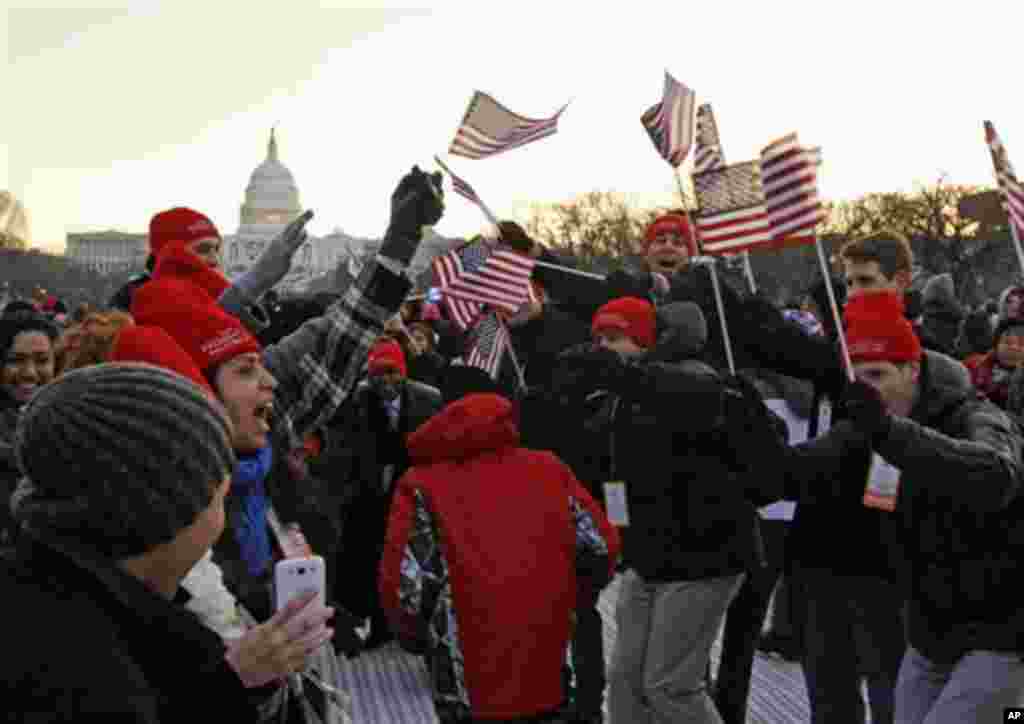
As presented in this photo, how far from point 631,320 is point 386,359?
3066 mm

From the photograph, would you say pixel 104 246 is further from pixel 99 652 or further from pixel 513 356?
pixel 99 652

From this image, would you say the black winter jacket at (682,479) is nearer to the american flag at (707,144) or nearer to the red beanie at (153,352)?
the american flag at (707,144)

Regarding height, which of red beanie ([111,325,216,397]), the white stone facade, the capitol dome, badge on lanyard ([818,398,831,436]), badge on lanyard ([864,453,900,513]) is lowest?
the white stone facade

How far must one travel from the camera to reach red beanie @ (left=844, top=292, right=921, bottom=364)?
12.7 feet

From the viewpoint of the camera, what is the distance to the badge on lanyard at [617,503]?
15.8ft

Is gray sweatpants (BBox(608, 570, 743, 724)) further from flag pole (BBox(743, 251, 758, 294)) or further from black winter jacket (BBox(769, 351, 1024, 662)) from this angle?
flag pole (BBox(743, 251, 758, 294))

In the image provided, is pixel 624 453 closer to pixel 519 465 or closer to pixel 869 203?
pixel 519 465

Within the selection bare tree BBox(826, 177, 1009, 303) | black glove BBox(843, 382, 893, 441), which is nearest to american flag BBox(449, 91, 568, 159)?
black glove BBox(843, 382, 893, 441)

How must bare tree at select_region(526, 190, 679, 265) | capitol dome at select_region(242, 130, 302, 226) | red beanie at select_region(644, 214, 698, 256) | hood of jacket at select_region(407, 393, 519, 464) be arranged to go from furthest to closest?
1. capitol dome at select_region(242, 130, 302, 226)
2. bare tree at select_region(526, 190, 679, 265)
3. red beanie at select_region(644, 214, 698, 256)
4. hood of jacket at select_region(407, 393, 519, 464)

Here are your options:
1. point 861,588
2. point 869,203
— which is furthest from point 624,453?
point 869,203

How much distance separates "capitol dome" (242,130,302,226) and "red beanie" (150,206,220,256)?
112m

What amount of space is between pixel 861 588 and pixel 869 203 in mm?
47054

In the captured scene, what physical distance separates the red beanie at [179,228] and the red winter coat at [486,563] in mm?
1178

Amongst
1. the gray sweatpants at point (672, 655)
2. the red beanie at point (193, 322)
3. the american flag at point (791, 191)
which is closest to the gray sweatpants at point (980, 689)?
the gray sweatpants at point (672, 655)
